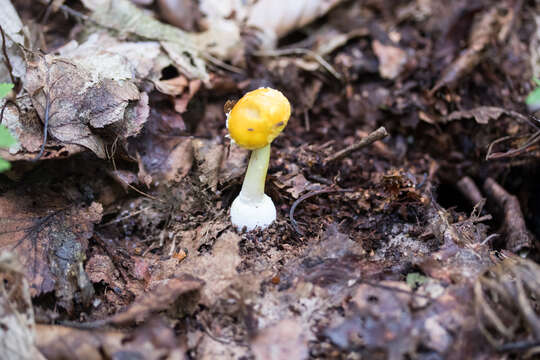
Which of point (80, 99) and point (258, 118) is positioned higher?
point (258, 118)

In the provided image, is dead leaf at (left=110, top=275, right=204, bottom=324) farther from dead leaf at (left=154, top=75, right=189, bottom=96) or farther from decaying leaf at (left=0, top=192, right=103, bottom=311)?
dead leaf at (left=154, top=75, right=189, bottom=96)

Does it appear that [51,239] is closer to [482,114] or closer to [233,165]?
[233,165]

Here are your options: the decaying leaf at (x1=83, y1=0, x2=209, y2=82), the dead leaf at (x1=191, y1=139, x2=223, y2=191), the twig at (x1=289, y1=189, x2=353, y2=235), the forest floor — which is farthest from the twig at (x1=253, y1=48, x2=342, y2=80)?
the twig at (x1=289, y1=189, x2=353, y2=235)

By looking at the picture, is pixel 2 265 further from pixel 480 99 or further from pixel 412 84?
pixel 480 99

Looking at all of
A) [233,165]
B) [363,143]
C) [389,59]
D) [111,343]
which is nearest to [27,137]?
[233,165]

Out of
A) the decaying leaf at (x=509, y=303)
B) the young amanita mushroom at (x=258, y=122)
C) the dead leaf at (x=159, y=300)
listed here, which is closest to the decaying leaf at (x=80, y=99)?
the young amanita mushroom at (x=258, y=122)

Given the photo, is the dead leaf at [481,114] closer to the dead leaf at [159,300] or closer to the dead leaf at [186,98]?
the dead leaf at [186,98]
